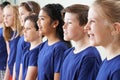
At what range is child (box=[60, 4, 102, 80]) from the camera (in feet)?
4.53

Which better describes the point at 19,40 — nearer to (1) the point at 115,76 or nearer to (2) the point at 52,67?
(2) the point at 52,67

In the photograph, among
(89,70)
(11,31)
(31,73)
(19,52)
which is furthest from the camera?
(11,31)

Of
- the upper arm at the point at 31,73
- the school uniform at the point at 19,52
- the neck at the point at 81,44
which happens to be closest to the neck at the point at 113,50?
the neck at the point at 81,44

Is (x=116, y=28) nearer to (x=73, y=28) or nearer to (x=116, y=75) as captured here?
(x=116, y=75)

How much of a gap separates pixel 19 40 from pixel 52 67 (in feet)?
2.43

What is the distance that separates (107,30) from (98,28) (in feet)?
0.13

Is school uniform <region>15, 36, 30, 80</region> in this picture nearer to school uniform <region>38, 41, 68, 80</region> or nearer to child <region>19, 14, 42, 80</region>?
child <region>19, 14, 42, 80</region>

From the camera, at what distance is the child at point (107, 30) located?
46.9 inches

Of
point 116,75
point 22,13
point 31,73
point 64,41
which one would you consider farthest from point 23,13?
point 116,75

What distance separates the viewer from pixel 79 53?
4.75 ft

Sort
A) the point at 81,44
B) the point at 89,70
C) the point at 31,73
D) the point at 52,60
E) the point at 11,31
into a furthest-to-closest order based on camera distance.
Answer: the point at 11,31, the point at 31,73, the point at 52,60, the point at 81,44, the point at 89,70

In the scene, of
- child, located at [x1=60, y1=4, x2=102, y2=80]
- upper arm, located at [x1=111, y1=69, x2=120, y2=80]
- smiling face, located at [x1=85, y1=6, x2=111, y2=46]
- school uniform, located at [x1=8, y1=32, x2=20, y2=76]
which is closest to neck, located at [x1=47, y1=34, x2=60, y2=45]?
child, located at [x1=60, y1=4, x2=102, y2=80]

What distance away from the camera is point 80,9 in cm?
151

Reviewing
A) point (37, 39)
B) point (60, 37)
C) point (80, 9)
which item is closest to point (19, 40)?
point (37, 39)
